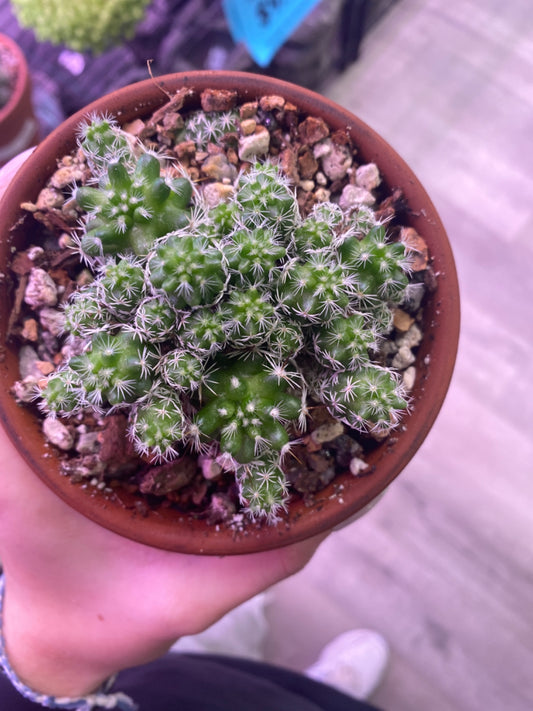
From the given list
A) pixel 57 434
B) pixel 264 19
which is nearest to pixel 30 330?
pixel 57 434

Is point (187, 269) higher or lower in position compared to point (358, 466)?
higher

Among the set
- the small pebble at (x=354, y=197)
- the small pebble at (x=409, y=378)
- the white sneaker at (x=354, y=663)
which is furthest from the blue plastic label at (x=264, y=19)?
the white sneaker at (x=354, y=663)

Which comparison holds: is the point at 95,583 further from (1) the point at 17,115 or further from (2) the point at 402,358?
(1) the point at 17,115

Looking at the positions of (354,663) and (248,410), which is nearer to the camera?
(248,410)

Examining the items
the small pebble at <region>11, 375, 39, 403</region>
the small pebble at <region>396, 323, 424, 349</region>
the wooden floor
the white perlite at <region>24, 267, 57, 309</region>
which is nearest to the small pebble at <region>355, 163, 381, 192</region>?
the small pebble at <region>396, 323, 424, 349</region>

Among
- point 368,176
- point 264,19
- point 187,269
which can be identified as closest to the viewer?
point 187,269

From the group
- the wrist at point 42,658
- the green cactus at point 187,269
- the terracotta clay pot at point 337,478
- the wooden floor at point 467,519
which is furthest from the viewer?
the wooden floor at point 467,519

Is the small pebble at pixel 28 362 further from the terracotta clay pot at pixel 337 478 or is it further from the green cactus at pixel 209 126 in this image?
the green cactus at pixel 209 126
